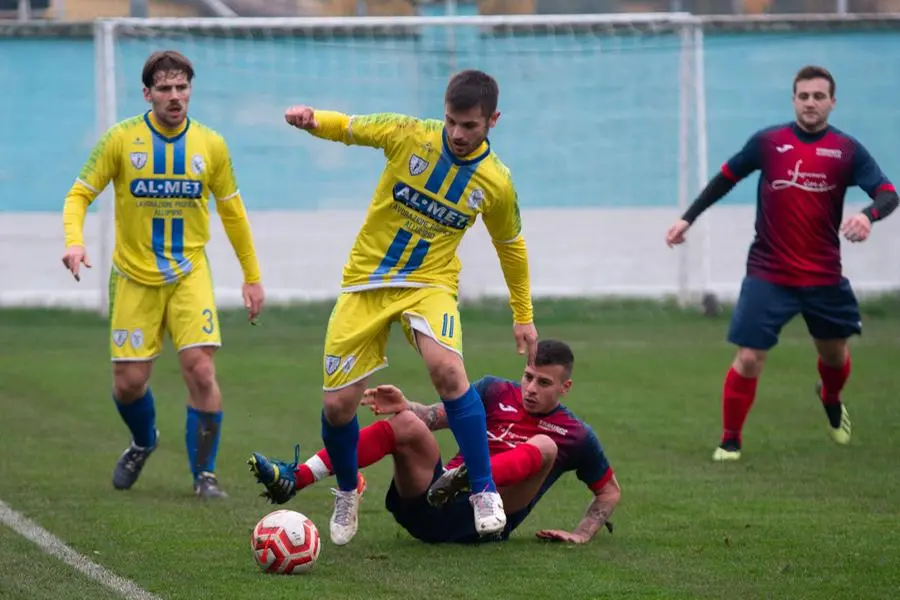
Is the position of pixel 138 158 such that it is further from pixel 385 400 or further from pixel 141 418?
pixel 385 400

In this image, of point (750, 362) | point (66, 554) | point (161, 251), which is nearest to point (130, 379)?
point (161, 251)

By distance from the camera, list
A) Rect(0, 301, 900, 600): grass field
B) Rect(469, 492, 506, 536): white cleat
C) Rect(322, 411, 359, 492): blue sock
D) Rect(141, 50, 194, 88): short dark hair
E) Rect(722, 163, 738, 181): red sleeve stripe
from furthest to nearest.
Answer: Rect(722, 163, 738, 181): red sleeve stripe, Rect(141, 50, 194, 88): short dark hair, Rect(322, 411, 359, 492): blue sock, Rect(469, 492, 506, 536): white cleat, Rect(0, 301, 900, 600): grass field

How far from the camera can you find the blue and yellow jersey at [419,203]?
22.1 feet

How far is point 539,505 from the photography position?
8.23m

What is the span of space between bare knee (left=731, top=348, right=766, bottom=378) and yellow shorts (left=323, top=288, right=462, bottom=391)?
11.1ft

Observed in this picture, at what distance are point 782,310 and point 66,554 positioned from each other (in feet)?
16.0

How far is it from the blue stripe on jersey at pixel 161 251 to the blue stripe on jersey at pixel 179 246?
5 cm

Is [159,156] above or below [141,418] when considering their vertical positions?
above

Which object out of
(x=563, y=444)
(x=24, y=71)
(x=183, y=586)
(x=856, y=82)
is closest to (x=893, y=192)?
(x=563, y=444)

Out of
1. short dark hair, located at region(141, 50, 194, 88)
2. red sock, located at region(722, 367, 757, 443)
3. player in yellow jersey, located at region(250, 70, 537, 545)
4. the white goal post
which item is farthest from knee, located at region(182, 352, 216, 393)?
the white goal post

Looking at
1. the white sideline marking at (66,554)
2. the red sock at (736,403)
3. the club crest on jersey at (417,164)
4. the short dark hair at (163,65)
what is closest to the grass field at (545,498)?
the white sideline marking at (66,554)

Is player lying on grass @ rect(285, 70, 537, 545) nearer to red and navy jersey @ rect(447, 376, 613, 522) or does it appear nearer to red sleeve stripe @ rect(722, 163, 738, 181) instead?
red and navy jersey @ rect(447, 376, 613, 522)

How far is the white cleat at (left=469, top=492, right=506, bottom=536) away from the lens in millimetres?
6426

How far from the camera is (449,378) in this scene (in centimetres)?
659
